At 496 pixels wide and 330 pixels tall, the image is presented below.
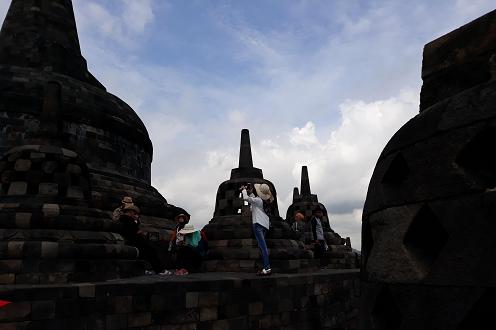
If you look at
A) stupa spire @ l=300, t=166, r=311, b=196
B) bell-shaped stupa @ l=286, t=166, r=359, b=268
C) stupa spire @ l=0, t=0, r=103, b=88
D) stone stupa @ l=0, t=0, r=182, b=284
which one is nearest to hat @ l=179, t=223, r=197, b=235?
stone stupa @ l=0, t=0, r=182, b=284

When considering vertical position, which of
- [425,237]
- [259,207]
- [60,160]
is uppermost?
[60,160]

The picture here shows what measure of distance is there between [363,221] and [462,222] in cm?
76

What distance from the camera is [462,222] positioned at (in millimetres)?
1620

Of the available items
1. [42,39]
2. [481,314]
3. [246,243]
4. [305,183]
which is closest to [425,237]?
[481,314]

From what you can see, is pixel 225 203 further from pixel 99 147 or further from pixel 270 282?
pixel 99 147

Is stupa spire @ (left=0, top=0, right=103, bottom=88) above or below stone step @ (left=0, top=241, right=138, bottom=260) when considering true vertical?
above

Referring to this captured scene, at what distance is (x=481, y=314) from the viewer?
1.53 m

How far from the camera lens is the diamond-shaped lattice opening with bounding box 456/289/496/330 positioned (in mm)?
1506

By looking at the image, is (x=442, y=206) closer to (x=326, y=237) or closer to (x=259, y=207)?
(x=259, y=207)

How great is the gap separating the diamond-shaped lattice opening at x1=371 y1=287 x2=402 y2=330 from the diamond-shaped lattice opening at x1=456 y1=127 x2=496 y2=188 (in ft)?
2.24

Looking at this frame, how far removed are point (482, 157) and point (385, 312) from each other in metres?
0.88

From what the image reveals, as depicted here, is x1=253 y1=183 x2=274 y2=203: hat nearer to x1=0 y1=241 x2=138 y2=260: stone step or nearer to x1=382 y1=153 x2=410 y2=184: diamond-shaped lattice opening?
x1=0 y1=241 x2=138 y2=260: stone step

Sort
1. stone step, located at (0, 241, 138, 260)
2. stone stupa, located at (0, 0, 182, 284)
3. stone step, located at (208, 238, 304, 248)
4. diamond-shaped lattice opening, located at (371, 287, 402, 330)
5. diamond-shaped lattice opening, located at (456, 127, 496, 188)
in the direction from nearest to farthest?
diamond-shaped lattice opening, located at (456, 127, 496, 188) → diamond-shaped lattice opening, located at (371, 287, 402, 330) → stone step, located at (0, 241, 138, 260) → stone stupa, located at (0, 0, 182, 284) → stone step, located at (208, 238, 304, 248)

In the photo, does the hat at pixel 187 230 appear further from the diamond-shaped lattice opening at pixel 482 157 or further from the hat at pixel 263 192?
the diamond-shaped lattice opening at pixel 482 157
